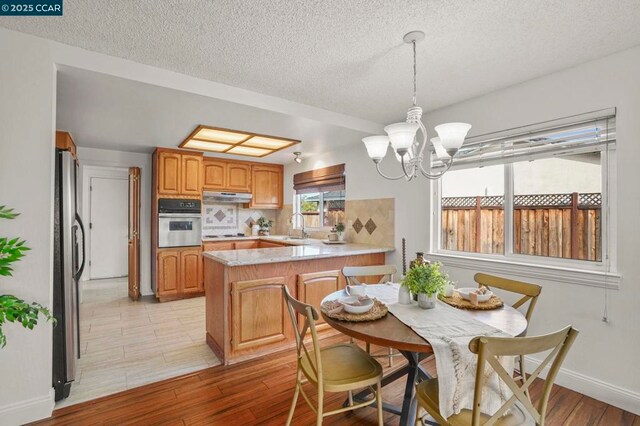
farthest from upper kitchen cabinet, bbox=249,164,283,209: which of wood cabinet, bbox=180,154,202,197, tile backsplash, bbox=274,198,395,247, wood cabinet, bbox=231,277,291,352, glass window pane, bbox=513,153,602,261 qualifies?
glass window pane, bbox=513,153,602,261

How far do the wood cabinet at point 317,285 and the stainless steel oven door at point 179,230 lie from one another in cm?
243

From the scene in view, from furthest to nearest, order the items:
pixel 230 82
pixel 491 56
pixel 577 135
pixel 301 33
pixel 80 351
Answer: pixel 80 351 < pixel 230 82 < pixel 577 135 < pixel 491 56 < pixel 301 33

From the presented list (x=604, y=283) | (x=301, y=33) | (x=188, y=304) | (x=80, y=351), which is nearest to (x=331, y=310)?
(x=301, y=33)

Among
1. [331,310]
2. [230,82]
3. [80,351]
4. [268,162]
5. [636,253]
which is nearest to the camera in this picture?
[331,310]

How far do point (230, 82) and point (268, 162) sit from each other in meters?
3.19

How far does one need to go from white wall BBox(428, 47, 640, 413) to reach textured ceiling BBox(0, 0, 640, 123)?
145mm

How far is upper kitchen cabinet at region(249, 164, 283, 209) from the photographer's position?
568cm

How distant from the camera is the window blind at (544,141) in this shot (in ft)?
7.31

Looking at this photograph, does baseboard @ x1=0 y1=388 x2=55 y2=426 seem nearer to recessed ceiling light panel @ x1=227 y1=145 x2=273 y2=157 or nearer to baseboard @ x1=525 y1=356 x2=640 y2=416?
recessed ceiling light panel @ x1=227 y1=145 x2=273 y2=157

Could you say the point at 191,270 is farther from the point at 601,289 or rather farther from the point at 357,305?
the point at 601,289

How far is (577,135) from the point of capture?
7.69ft

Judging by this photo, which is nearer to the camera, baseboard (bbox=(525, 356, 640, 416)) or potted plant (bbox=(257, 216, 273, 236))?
baseboard (bbox=(525, 356, 640, 416))

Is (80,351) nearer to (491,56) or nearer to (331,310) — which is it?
(331,310)

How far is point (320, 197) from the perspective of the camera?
17.0 ft
